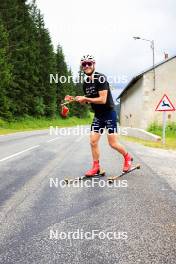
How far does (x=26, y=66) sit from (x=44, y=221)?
138 feet

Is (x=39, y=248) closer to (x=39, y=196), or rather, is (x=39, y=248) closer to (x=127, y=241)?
(x=127, y=241)

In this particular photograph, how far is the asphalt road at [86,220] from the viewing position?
3.26 m

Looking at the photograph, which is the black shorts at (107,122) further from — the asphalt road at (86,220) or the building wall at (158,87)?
the building wall at (158,87)

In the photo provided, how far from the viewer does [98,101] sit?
6.72 metres

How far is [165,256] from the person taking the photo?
10.6ft

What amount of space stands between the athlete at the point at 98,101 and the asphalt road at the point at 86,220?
78 cm

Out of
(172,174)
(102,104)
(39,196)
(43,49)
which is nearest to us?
(39,196)

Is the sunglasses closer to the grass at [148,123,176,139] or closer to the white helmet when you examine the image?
the white helmet

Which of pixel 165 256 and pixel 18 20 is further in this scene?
pixel 18 20

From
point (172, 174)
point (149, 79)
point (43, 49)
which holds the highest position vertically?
point (43, 49)

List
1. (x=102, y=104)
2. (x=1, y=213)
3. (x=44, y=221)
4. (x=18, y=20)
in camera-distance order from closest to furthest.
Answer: (x=44, y=221), (x=1, y=213), (x=102, y=104), (x=18, y=20)

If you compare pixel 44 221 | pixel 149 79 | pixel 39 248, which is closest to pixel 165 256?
pixel 39 248
